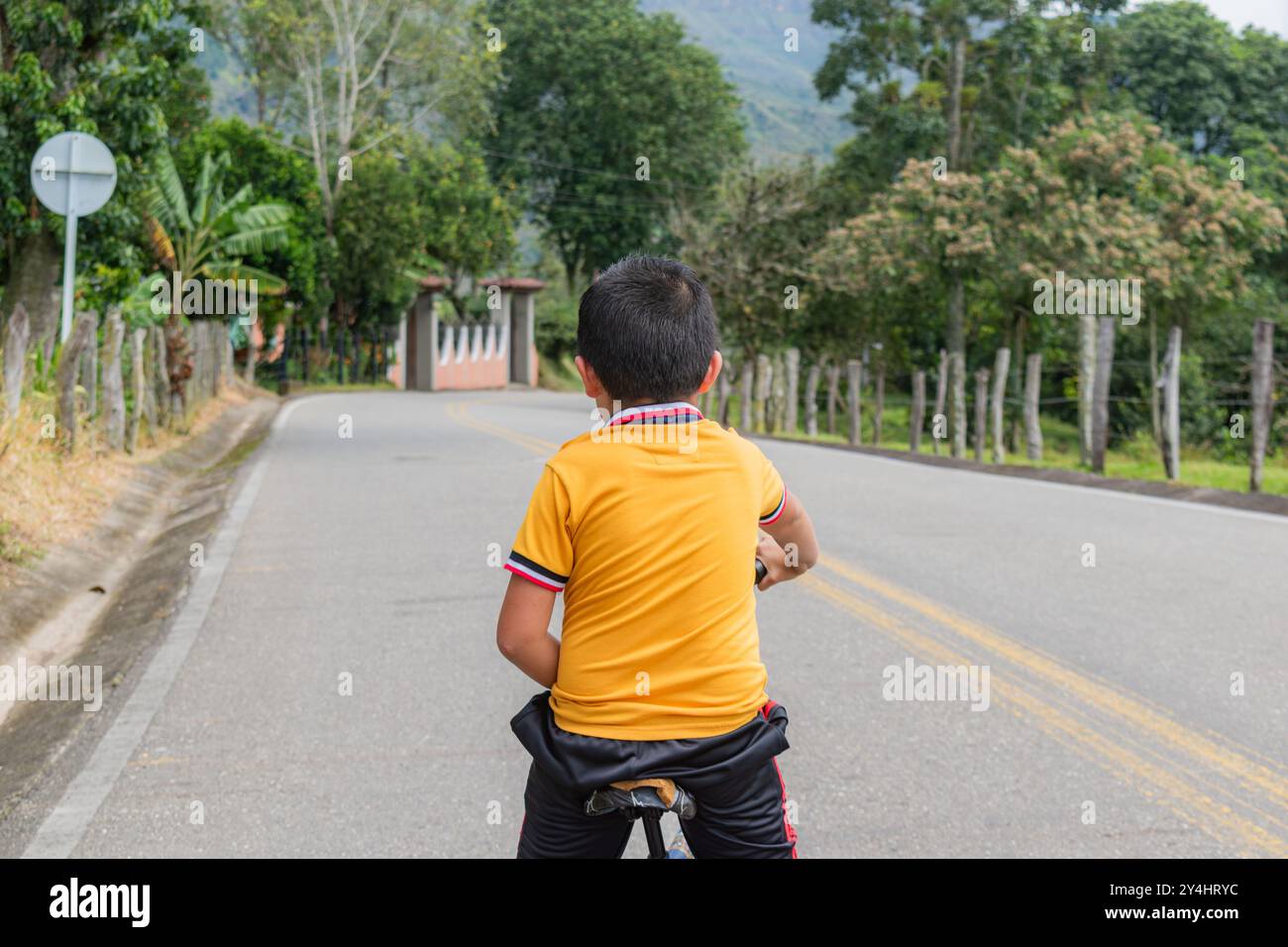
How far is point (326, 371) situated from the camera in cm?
→ 4591

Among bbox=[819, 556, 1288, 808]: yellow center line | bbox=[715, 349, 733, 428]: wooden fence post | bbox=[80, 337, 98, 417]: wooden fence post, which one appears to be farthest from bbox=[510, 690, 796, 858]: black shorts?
bbox=[715, 349, 733, 428]: wooden fence post

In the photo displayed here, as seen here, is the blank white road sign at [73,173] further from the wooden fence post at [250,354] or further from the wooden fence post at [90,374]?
the wooden fence post at [250,354]

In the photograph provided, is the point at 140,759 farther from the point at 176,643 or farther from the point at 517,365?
the point at 517,365

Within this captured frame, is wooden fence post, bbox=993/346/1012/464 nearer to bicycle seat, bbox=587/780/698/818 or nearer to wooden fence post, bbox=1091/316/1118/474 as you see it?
wooden fence post, bbox=1091/316/1118/474

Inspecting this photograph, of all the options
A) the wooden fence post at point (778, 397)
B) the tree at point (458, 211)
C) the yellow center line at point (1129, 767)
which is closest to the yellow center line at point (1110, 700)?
the yellow center line at point (1129, 767)

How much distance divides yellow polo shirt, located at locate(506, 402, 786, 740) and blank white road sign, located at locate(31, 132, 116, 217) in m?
12.0

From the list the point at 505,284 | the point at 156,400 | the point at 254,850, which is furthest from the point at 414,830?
the point at 505,284

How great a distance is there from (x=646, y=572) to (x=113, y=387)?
44.8ft

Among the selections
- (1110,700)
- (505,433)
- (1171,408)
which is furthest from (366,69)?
(1110,700)

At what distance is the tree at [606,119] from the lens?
58.1 m

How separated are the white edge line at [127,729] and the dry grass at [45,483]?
3.70 ft

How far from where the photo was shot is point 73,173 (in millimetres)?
13516

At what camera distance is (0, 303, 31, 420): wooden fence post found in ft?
38.1

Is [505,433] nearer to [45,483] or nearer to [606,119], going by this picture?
[45,483]
